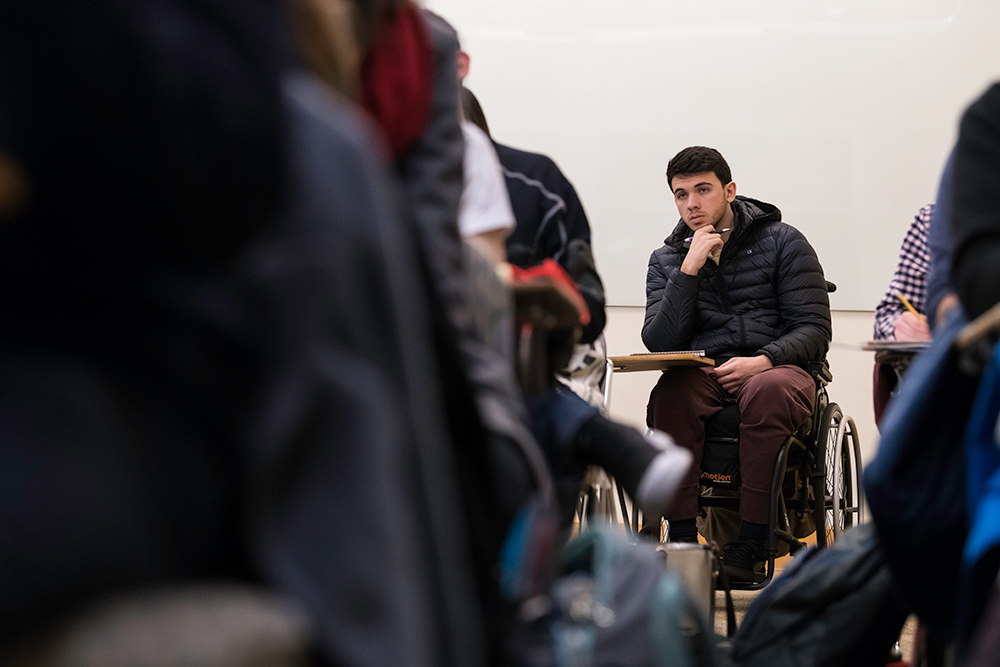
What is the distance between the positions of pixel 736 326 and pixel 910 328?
115 cm

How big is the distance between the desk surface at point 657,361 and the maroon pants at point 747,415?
101mm

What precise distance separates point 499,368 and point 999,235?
528 mm

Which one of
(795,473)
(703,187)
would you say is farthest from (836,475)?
(703,187)

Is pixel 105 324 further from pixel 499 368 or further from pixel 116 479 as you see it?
pixel 499 368

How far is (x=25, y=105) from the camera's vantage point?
1.12 feet

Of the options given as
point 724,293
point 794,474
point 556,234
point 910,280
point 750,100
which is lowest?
point 794,474

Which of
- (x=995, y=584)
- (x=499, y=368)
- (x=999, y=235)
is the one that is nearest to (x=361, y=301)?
(x=499, y=368)

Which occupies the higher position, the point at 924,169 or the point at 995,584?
the point at 924,169

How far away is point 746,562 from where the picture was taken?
8.15ft

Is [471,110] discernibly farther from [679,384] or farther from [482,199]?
[679,384]

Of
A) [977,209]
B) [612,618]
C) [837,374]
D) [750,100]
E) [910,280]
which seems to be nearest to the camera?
[612,618]

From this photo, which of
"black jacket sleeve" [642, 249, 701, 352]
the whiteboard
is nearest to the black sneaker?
"black jacket sleeve" [642, 249, 701, 352]

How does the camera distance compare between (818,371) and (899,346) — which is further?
(818,371)

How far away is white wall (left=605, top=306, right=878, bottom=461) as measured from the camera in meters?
4.06
